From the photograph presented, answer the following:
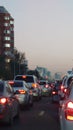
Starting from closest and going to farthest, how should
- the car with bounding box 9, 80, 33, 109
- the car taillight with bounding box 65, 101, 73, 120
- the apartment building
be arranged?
the car taillight with bounding box 65, 101, 73, 120 < the car with bounding box 9, 80, 33, 109 < the apartment building

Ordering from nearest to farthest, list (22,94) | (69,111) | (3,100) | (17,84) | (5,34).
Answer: (69,111)
(3,100)
(22,94)
(17,84)
(5,34)

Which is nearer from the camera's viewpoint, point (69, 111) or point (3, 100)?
point (69, 111)

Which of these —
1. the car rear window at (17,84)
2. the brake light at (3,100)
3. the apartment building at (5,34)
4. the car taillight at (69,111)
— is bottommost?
the car taillight at (69,111)

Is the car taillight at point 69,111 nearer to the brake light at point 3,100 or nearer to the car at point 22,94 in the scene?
the brake light at point 3,100

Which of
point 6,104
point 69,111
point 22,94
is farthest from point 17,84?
point 69,111

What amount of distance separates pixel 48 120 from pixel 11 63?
125043 millimetres

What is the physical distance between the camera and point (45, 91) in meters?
50.8

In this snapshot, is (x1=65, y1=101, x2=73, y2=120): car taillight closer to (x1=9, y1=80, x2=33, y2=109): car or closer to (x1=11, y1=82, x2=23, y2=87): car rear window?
(x1=9, y1=80, x2=33, y2=109): car

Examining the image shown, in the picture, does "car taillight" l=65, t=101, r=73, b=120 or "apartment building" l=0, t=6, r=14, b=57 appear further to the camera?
"apartment building" l=0, t=6, r=14, b=57

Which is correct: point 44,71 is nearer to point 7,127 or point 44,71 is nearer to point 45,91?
point 45,91

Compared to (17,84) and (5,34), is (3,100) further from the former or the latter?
(5,34)

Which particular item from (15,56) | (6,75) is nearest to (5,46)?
(15,56)

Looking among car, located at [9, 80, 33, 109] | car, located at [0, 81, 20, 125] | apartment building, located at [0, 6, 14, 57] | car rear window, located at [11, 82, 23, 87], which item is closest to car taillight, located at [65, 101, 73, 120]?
car, located at [0, 81, 20, 125]

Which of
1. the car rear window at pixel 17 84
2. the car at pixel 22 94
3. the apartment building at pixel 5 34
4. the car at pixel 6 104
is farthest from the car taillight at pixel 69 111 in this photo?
the apartment building at pixel 5 34
